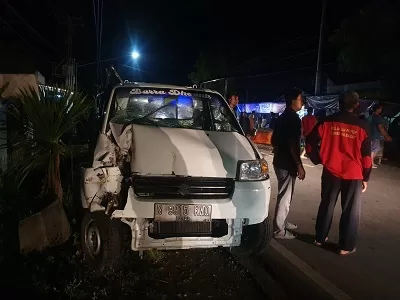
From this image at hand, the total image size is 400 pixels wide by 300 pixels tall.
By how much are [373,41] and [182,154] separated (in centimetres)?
1580

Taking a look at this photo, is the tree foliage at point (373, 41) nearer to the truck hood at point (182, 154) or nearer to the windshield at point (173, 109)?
the windshield at point (173, 109)

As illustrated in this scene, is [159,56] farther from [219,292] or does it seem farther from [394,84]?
[219,292]

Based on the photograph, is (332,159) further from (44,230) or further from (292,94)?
(44,230)

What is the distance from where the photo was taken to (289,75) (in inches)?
1224

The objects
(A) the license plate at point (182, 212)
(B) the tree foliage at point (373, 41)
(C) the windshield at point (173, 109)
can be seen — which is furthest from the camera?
(B) the tree foliage at point (373, 41)

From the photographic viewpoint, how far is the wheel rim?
429cm

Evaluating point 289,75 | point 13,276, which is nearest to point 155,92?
point 13,276

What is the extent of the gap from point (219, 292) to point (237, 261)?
0.87 metres

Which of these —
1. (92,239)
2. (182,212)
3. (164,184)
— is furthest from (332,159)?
(92,239)

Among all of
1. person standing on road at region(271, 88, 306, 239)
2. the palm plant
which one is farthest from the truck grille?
the palm plant

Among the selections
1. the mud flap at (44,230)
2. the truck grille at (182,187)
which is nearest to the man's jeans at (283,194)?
the truck grille at (182,187)

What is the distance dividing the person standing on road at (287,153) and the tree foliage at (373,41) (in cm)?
1366

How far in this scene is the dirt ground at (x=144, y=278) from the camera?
385cm

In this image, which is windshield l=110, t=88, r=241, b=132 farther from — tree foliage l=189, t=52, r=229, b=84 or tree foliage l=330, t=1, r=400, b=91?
tree foliage l=189, t=52, r=229, b=84
